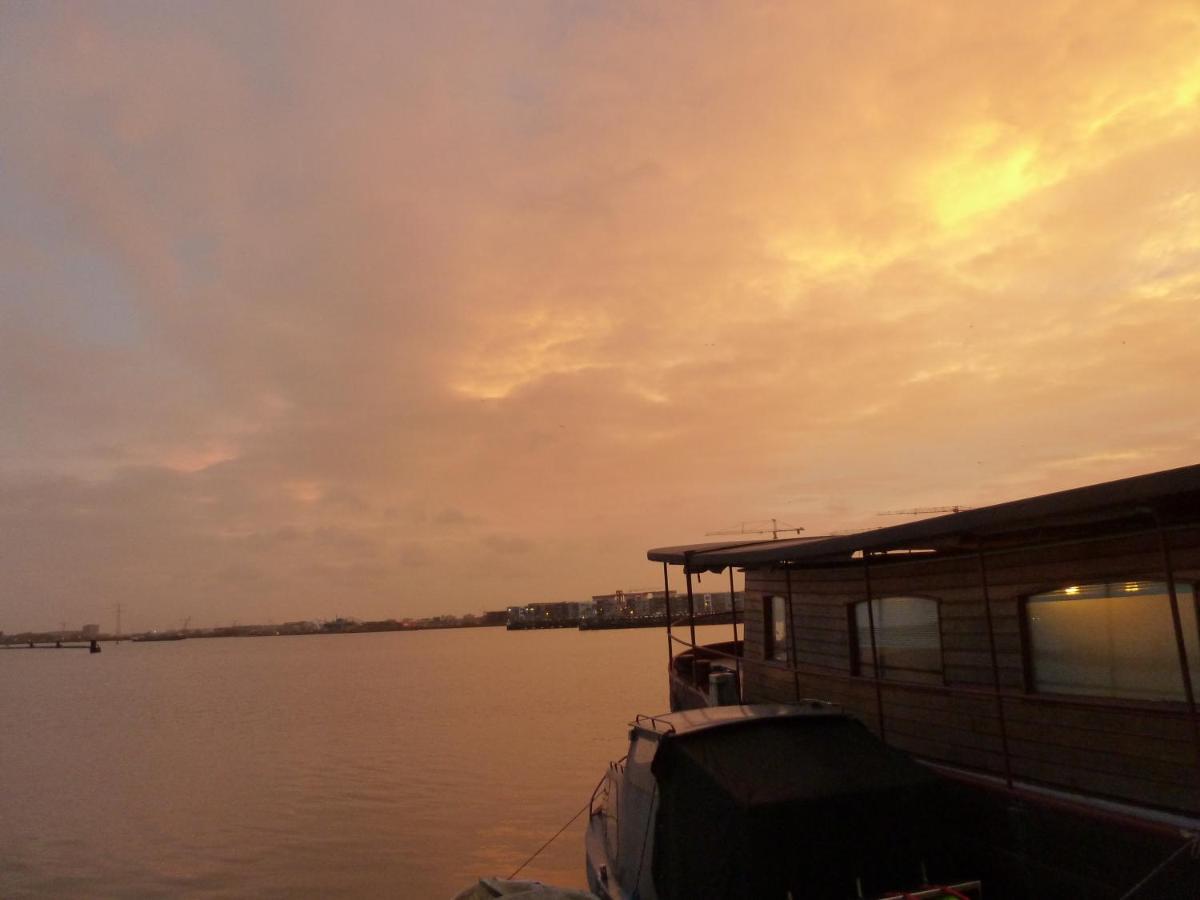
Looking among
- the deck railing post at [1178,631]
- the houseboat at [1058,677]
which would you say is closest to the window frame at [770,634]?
the houseboat at [1058,677]

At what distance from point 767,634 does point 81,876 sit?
16.1m

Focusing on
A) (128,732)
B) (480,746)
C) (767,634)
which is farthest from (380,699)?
(767,634)

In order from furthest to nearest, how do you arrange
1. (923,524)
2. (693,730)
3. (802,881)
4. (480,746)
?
(480,746)
(923,524)
(693,730)
(802,881)

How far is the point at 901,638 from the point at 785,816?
631cm

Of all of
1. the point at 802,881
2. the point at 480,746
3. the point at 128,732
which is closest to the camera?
the point at 802,881

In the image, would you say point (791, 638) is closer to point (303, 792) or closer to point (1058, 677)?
point (1058, 677)

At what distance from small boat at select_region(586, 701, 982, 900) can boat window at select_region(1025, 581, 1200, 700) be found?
2.68 metres

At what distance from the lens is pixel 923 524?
8828mm

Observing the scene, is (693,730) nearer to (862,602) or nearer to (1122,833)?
(1122,833)

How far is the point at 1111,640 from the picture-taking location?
8.65 m

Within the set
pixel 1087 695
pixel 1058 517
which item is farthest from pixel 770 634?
pixel 1058 517

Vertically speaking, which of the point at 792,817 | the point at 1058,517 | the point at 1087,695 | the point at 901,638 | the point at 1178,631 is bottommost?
the point at 792,817

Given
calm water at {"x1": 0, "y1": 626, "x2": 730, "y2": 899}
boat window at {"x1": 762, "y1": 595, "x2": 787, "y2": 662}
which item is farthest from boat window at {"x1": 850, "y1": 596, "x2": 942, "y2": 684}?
calm water at {"x1": 0, "y1": 626, "x2": 730, "y2": 899}

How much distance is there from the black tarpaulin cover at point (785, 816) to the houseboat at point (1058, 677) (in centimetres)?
69
